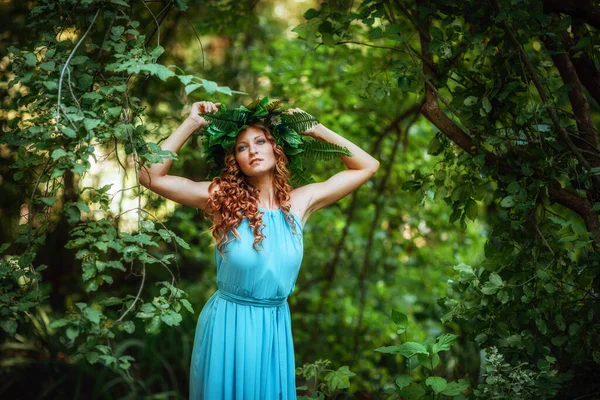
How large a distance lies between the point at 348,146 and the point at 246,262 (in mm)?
730

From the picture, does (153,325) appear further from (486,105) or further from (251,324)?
(486,105)

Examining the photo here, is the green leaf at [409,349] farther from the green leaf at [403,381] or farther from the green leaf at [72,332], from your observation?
the green leaf at [72,332]

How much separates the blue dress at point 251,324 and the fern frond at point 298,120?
37 centimetres

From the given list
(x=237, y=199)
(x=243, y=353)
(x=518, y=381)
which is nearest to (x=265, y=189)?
(x=237, y=199)

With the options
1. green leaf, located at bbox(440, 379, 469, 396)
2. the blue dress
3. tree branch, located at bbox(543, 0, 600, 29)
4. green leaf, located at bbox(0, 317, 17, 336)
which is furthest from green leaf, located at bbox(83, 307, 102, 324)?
tree branch, located at bbox(543, 0, 600, 29)

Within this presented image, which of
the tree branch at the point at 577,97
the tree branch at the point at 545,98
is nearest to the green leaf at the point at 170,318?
the tree branch at the point at 545,98

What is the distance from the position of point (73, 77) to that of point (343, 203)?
11.6 feet

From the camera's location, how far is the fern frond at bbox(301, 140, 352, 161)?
97.7 inches

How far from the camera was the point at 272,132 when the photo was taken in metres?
2.41

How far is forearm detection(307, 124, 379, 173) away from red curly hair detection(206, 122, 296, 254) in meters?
0.21

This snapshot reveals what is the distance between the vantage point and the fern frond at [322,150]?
248 cm

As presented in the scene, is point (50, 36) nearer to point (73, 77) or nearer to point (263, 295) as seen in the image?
point (73, 77)

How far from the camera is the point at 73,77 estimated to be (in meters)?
1.93

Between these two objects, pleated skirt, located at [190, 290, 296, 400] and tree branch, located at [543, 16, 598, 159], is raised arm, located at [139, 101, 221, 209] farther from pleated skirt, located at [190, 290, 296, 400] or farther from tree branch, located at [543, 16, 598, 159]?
tree branch, located at [543, 16, 598, 159]
